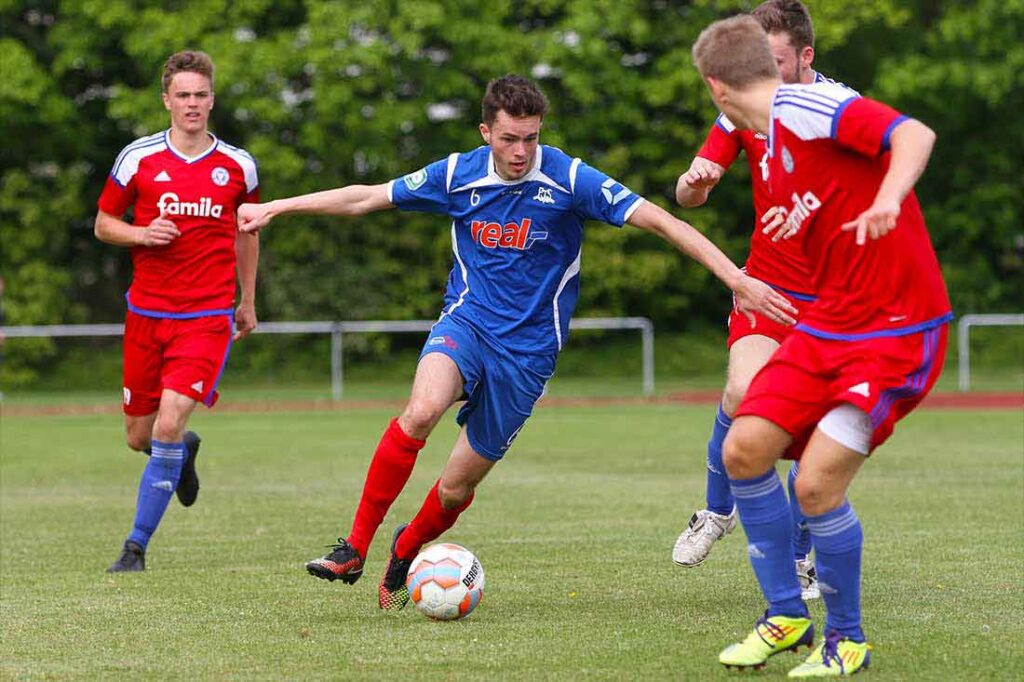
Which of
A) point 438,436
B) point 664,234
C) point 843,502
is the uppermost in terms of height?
point 664,234

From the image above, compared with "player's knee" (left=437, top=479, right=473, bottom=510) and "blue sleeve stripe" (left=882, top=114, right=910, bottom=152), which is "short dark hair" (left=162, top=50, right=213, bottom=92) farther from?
"blue sleeve stripe" (left=882, top=114, right=910, bottom=152)

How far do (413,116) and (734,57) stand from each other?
25020 millimetres

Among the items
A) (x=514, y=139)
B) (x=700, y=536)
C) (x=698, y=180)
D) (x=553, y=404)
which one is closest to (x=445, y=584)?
(x=700, y=536)

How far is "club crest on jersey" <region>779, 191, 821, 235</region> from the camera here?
17.2ft

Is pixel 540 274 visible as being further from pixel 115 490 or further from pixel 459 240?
pixel 115 490

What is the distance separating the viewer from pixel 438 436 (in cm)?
1827

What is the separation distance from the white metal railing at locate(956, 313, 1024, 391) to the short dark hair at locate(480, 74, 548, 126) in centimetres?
1904

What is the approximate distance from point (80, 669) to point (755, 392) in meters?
→ 2.49

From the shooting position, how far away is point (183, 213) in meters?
8.86

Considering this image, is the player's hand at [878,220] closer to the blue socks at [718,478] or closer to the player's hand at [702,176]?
the player's hand at [702,176]

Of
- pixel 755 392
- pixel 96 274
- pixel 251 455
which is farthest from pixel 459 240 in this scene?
pixel 96 274

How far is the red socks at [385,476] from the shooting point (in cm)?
678

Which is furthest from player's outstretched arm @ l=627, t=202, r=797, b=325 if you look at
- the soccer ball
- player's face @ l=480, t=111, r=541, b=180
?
the soccer ball

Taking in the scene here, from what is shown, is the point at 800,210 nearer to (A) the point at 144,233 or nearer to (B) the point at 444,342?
(B) the point at 444,342
